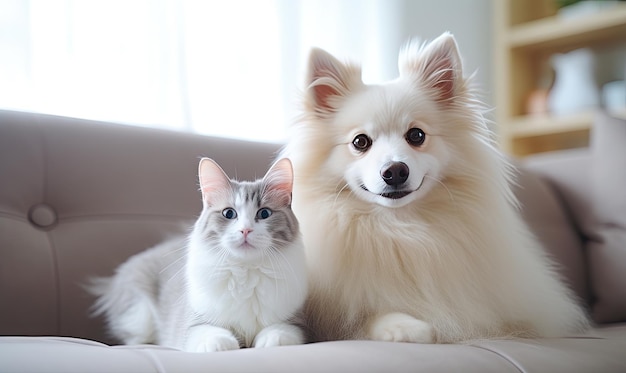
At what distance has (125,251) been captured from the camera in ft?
5.25

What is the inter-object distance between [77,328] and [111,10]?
1.19 meters

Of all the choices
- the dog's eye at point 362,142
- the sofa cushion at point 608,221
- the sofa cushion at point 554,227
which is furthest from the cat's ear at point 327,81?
the sofa cushion at point 608,221

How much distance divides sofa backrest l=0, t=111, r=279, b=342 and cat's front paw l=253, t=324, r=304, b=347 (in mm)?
593

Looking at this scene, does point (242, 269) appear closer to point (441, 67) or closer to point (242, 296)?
point (242, 296)

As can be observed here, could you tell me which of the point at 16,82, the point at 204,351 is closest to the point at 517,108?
the point at 16,82

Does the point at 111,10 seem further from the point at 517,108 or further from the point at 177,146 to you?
the point at 517,108

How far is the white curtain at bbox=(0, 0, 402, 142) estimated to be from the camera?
2.02 m

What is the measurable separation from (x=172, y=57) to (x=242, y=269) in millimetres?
1416

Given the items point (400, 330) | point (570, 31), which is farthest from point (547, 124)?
point (400, 330)

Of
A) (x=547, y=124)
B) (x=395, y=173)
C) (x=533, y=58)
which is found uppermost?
(x=533, y=58)

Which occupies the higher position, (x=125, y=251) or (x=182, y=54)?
(x=182, y=54)

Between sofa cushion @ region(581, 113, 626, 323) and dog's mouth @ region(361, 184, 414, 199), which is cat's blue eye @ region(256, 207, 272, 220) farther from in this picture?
sofa cushion @ region(581, 113, 626, 323)

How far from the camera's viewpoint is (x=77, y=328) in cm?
149

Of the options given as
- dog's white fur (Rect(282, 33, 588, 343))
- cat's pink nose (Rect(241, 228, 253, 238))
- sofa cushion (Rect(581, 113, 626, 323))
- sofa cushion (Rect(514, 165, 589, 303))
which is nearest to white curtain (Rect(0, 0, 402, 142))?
dog's white fur (Rect(282, 33, 588, 343))
